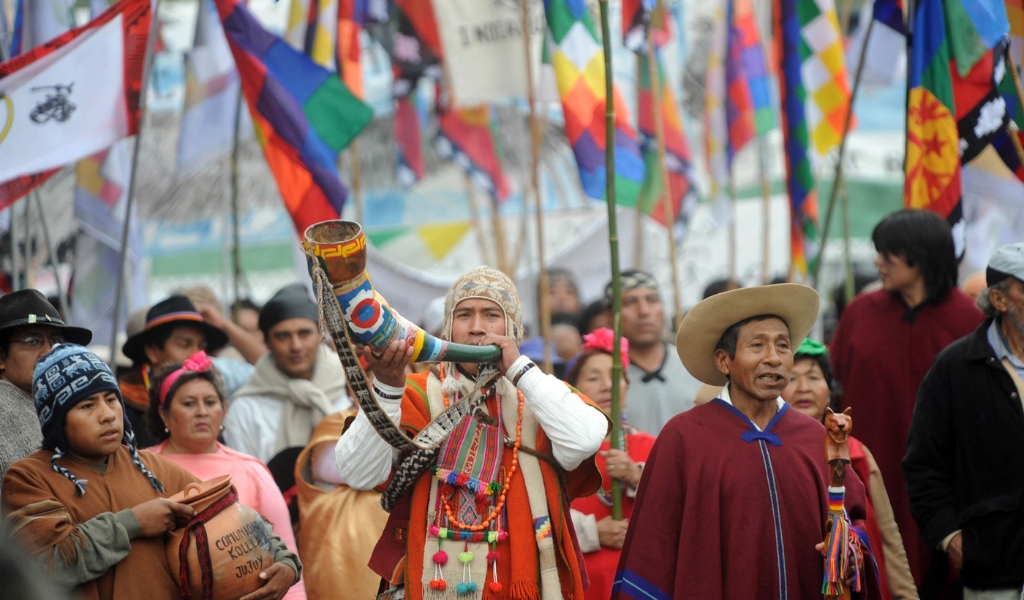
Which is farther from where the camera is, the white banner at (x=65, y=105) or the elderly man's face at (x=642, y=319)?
the elderly man's face at (x=642, y=319)

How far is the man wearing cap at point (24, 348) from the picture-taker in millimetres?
4738

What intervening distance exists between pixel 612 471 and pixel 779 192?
12112 mm

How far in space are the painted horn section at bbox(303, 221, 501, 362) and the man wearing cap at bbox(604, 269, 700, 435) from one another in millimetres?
2906

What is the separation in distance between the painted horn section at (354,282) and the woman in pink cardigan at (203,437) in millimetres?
1684

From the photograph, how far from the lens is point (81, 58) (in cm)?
683

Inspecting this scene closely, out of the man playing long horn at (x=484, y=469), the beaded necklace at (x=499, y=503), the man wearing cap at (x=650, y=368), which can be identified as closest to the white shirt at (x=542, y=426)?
the man playing long horn at (x=484, y=469)

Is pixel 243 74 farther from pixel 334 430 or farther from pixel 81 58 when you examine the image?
pixel 334 430

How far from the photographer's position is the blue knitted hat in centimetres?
425

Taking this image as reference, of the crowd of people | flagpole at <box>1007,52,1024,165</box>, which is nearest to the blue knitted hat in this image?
the crowd of people

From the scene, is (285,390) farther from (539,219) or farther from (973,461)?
(973,461)

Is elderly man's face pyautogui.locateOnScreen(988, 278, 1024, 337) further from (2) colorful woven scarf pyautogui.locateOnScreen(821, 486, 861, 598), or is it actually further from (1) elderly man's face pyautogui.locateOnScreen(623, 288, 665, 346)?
(1) elderly man's face pyautogui.locateOnScreen(623, 288, 665, 346)

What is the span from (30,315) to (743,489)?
115 inches

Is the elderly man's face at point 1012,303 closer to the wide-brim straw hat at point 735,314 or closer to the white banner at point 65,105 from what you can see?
the wide-brim straw hat at point 735,314

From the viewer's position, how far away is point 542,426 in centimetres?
423
